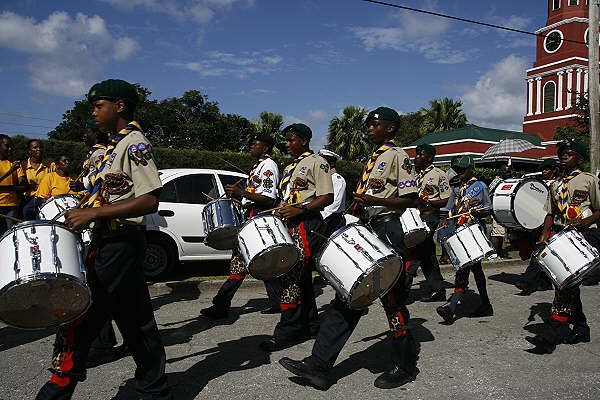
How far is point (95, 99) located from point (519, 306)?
5.59 metres

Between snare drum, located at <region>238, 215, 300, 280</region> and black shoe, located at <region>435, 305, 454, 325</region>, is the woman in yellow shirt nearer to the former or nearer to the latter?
snare drum, located at <region>238, 215, 300, 280</region>

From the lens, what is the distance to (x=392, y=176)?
3844mm

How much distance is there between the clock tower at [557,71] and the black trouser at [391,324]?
4065cm

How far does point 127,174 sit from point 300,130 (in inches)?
85.7

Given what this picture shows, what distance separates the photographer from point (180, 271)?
27.7ft

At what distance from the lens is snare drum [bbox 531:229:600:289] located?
4.29 metres

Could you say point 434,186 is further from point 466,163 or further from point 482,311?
point 482,311

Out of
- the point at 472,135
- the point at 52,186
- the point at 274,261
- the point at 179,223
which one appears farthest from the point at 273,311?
the point at 472,135

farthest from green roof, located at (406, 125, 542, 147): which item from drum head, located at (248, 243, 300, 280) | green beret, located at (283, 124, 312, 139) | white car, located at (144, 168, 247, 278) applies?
drum head, located at (248, 243, 300, 280)

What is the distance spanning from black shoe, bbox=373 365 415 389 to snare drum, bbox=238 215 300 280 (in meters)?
1.16

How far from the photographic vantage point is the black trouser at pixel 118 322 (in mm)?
2801

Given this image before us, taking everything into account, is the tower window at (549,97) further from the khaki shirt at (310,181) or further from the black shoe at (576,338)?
the khaki shirt at (310,181)

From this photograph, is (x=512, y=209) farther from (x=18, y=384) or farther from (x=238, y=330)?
(x=18, y=384)

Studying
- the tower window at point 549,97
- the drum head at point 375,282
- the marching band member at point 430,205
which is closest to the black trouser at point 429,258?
the marching band member at point 430,205
